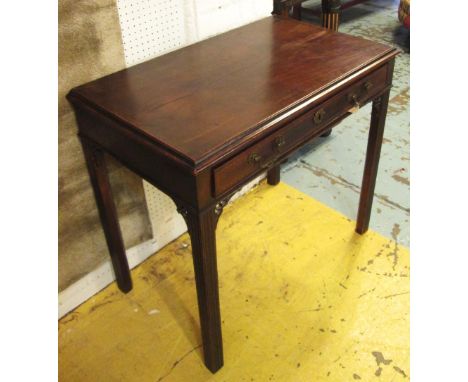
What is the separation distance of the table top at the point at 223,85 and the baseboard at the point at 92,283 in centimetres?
77

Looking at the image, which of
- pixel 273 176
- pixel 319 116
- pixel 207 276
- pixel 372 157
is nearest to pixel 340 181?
pixel 273 176

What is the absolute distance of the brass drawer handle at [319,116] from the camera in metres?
1.44

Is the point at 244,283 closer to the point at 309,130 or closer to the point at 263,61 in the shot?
the point at 309,130

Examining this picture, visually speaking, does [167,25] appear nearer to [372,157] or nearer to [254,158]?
[254,158]

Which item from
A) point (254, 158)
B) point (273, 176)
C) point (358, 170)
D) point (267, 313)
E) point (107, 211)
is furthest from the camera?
point (358, 170)

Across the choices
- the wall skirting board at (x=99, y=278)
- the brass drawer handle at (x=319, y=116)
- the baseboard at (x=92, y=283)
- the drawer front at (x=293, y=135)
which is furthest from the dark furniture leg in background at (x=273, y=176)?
the brass drawer handle at (x=319, y=116)

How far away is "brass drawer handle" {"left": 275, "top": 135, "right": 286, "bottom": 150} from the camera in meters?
1.33

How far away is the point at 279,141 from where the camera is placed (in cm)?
134

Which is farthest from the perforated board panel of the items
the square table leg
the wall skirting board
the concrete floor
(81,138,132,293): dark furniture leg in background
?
the concrete floor

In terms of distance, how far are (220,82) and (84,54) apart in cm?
43

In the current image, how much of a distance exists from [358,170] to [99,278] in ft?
4.86

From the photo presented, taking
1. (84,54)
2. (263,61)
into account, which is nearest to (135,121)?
(84,54)

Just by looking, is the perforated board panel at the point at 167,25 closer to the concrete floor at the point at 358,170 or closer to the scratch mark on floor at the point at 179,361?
the scratch mark on floor at the point at 179,361

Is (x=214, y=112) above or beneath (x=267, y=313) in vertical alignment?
above
